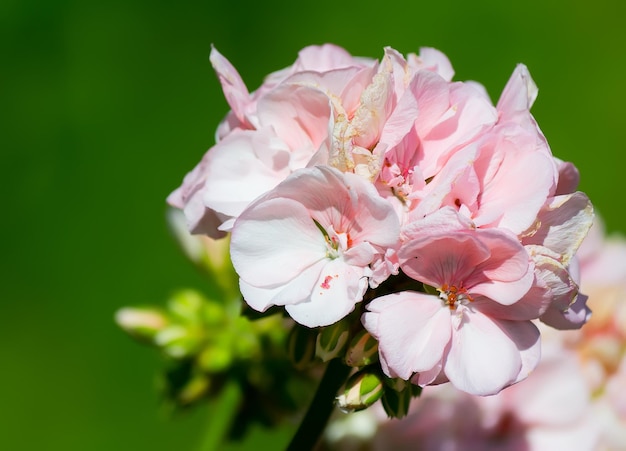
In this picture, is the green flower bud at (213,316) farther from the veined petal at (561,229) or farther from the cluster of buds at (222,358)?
the veined petal at (561,229)

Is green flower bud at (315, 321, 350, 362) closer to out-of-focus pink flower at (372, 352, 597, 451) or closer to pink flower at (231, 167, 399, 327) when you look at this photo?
pink flower at (231, 167, 399, 327)

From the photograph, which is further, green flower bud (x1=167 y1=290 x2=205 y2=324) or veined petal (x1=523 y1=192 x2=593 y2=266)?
green flower bud (x1=167 y1=290 x2=205 y2=324)

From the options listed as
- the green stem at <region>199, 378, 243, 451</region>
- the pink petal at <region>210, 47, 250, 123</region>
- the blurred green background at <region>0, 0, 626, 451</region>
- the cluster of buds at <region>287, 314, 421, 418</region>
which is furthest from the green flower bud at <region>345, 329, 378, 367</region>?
the blurred green background at <region>0, 0, 626, 451</region>

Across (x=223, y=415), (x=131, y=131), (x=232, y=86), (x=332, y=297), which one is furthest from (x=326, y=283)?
(x=131, y=131)

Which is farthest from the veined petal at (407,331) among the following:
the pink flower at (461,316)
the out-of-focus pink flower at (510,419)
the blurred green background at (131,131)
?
the blurred green background at (131,131)

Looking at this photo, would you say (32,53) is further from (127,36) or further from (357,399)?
(357,399)

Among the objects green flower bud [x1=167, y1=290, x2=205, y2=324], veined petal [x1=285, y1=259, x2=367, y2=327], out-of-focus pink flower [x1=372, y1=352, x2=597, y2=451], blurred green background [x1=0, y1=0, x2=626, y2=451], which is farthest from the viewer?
blurred green background [x1=0, y1=0, x2=626, y2=451]
